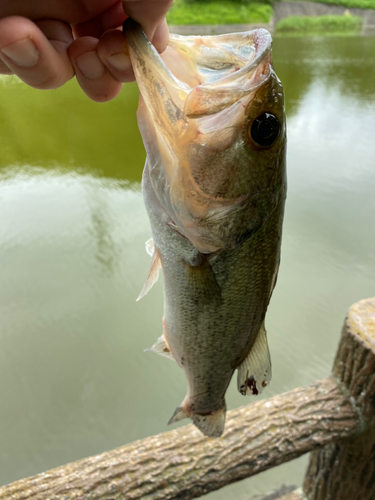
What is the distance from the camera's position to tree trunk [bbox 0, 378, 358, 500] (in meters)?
1.06

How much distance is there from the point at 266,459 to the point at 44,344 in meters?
1.74

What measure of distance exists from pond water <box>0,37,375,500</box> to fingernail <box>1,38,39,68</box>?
1995 millimetres

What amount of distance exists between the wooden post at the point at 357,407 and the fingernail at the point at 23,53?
3.98 feet

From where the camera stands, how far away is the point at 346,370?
124 cm

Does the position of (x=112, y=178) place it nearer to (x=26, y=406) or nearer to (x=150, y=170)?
(x=26, y=406)

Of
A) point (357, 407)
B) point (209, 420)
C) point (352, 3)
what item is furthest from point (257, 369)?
point (352, 3)

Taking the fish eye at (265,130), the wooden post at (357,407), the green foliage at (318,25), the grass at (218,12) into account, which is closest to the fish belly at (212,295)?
the fish eye at (265,130)

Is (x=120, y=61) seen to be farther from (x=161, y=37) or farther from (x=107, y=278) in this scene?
(x=107, y=278)

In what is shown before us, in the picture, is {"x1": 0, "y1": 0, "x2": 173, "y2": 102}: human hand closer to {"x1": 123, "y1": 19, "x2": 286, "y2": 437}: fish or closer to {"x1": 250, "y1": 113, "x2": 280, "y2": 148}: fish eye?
{"x1": 123, "y1": 19, "x2": 286, "y2": 437}: fish

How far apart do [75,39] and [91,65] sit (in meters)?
0.06

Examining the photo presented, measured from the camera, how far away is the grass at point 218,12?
438 inches

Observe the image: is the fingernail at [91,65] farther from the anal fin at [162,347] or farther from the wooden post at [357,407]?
the wooden post at [357,407]

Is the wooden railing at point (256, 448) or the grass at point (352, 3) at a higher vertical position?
the grass at point (352, 3)

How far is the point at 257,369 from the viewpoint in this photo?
2.71 feet
